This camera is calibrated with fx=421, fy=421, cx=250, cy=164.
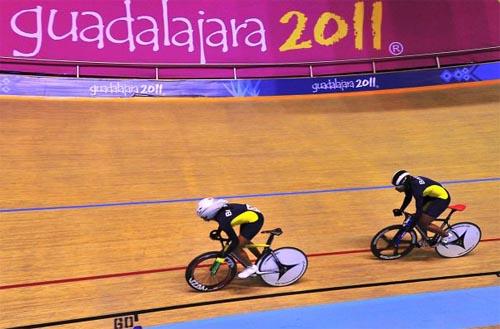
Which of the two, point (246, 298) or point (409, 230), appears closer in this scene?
point (246, 298)

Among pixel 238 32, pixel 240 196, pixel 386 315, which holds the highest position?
pixel 238 32

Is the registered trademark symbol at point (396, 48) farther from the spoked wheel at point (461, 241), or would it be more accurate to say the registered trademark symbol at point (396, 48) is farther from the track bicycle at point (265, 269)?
the track bicycle at point (265, 269)

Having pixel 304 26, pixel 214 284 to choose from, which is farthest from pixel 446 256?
pixel 304 26

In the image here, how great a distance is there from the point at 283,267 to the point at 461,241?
1.66 m

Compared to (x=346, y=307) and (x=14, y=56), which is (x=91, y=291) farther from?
(x=14, y=56)

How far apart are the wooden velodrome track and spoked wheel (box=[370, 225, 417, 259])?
0.34 feet

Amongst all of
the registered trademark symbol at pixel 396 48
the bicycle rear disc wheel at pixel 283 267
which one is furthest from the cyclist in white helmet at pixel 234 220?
the registered trademark symbol at pixel 396 48

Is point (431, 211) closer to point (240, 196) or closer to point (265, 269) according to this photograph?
point (265, 269)

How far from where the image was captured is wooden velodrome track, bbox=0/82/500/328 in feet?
10.8

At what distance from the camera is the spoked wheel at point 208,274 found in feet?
10.4

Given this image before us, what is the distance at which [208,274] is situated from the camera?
10.9 ft

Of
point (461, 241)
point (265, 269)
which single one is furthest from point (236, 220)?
point (461, 241)

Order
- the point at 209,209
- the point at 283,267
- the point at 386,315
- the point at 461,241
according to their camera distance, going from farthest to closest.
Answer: the point at 461,241 < the point at 283,267 < the point at 209,209 < the point at 386,315

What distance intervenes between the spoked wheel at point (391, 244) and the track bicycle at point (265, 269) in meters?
Answer: 0.77
